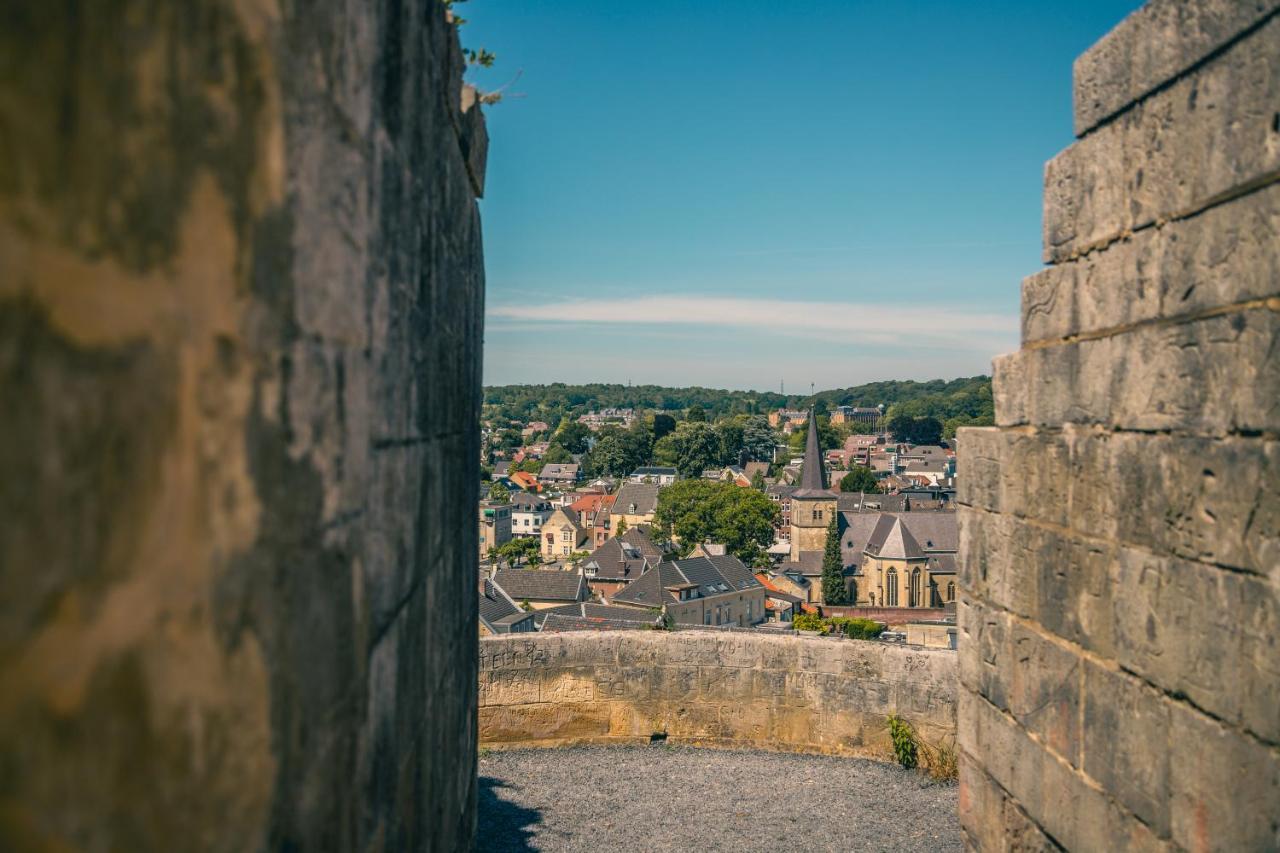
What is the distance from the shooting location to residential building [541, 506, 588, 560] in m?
89.9

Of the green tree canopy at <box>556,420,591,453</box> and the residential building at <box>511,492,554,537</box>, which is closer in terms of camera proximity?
the residential building at <box>511,492,554,537</box>

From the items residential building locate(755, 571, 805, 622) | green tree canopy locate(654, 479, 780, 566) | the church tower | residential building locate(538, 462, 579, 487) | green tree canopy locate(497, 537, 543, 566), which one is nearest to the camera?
residential building locate(755, 571, 805, 622)

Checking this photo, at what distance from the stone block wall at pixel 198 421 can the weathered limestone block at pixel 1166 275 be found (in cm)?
230

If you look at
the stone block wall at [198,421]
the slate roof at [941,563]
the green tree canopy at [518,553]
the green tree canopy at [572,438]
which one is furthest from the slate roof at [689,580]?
the green tree canopy at [572,438]

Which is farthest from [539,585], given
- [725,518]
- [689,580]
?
[725,518]

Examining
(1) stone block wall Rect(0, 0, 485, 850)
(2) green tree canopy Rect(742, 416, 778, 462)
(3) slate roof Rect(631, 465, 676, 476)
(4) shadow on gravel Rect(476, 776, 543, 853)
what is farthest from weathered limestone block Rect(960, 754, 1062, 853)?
(2) green tree canopy Rect(742, 416, 778, 462)

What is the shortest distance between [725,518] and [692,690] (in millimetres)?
63763

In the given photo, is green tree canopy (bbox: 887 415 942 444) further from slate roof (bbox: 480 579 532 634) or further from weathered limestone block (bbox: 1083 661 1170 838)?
weathered limestone block (bbox: 1083 661 1170 838)

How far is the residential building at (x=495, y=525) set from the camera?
300 feet

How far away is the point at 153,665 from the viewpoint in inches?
38.2

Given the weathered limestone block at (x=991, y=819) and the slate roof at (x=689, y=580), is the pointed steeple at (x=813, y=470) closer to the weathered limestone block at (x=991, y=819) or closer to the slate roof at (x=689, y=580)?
the slate roof at (x=689, y=580)

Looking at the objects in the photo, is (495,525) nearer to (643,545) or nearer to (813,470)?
(643,545)

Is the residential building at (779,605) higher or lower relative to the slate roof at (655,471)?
lower

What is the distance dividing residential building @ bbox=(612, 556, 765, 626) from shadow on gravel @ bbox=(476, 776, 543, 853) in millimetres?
35183
